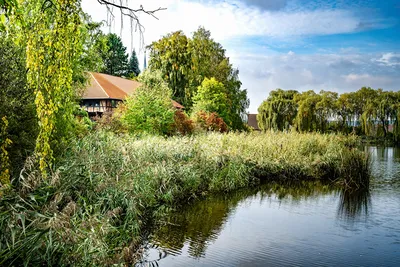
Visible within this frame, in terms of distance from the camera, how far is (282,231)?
8.22 m

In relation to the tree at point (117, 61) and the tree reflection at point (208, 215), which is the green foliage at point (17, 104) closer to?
the tree reflection at point (208, 215)

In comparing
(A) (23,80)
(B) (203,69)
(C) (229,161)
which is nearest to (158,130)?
(C) (229,161)

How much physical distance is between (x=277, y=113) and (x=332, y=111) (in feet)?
26.9

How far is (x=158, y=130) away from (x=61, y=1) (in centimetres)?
1454

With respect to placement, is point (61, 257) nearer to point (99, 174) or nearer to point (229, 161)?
point (99, 174)

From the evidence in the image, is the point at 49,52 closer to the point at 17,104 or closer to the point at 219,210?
the point at 17,104

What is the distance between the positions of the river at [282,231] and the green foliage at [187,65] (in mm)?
21957

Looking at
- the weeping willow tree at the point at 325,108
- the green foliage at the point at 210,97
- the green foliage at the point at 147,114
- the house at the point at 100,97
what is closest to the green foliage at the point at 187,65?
the green foliage at the point at 210,97

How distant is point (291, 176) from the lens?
15148 millimetres

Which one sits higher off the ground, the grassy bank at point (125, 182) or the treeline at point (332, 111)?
the treeline at point (332, 111)

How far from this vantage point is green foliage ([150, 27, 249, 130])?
108 feet

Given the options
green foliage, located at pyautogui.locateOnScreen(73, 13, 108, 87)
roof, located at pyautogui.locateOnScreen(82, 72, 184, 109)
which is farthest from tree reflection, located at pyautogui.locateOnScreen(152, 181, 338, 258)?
roof, located at pyautogui.locateOnScreen(82, 72, 184, 109)

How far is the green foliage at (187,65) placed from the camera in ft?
108

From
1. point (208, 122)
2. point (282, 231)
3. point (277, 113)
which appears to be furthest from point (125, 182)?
point (277, 113)
